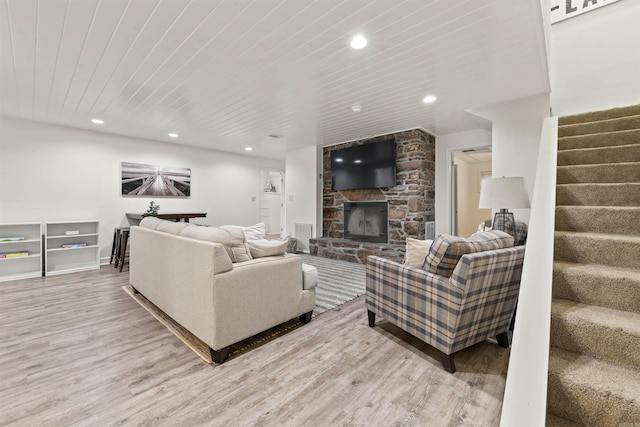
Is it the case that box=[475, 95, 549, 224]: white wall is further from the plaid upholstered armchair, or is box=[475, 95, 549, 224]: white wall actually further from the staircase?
the plaid upholstered armchair

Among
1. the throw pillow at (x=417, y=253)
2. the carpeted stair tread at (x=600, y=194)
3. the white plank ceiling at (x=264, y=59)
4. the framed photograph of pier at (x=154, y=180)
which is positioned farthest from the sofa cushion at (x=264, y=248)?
the framed photograph of pier at (x=154, y=180)

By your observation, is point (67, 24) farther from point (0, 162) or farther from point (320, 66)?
point (0, 162)

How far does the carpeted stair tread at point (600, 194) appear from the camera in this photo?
1.77 m

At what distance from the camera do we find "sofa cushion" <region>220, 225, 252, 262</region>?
2084mm

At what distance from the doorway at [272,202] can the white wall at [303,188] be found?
1.38 meters

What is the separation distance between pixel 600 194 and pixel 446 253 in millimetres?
1185

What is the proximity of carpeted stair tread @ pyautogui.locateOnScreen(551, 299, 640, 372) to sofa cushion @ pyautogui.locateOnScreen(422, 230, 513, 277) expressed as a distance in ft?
1.78

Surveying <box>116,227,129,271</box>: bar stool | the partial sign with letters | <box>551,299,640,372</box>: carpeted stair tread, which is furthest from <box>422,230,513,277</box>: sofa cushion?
<box>116,227,129,271</box>: bar stool

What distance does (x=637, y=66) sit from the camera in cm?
309

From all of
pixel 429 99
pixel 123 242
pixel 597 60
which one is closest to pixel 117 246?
pixel 123 242

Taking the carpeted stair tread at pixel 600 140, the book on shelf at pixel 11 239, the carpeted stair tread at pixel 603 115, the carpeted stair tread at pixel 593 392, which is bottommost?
the carpeted stair tread at pixel 593 392

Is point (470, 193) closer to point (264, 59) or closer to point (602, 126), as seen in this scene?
point (602, 126)

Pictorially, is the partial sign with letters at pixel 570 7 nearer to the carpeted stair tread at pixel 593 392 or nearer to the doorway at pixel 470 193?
the doorway at pixel 470 193

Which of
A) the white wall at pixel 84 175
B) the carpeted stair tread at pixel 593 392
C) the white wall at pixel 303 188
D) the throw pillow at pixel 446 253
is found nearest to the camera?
the carpeted stair tread at pixel 593 392
